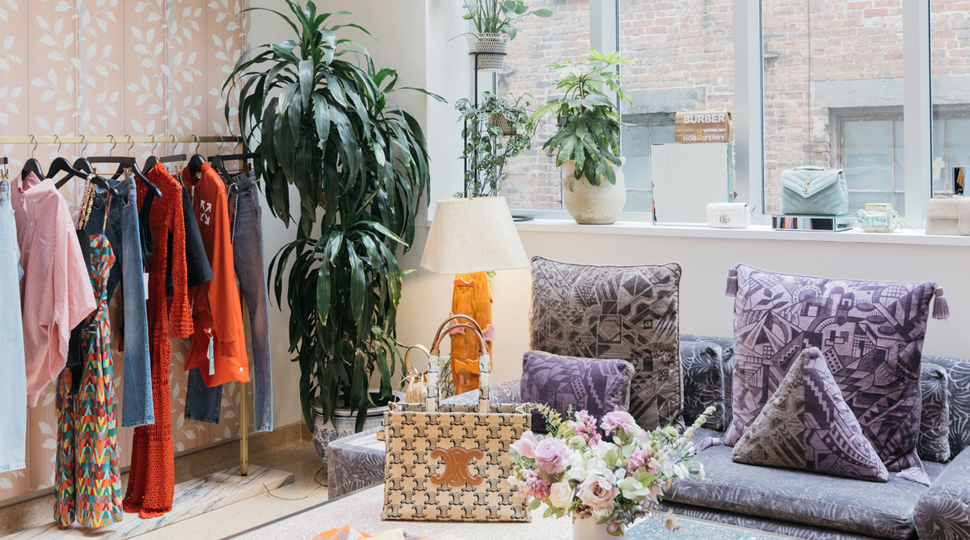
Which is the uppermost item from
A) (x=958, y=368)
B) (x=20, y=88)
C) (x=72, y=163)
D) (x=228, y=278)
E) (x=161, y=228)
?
(x=20, y=88)

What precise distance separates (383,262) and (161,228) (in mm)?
923

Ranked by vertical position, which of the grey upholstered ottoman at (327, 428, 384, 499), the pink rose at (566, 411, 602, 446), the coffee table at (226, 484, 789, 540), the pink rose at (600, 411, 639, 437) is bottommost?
the grey upholstered ottoman at (327, 428, 384, 499)

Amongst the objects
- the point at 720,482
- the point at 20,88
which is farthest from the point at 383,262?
the point at 720,482

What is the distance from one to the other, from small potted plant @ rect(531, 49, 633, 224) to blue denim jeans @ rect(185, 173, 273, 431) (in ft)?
4.28

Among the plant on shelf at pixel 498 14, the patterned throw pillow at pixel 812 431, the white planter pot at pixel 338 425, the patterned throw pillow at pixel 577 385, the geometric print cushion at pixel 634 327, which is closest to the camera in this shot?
the patterned throw pillow at pixel 812 431

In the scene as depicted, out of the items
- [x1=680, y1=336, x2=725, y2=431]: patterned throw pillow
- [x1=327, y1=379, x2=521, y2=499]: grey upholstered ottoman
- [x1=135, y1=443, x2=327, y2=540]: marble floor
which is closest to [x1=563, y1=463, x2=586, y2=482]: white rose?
[x1=327, y1=379, x2=521, y2=499]: grey upholstered ottoman

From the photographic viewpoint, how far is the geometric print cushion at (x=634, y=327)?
9.51 ft

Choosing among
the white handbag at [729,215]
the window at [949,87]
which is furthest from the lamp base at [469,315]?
the window at [949,87]

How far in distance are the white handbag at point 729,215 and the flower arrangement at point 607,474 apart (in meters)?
1.94

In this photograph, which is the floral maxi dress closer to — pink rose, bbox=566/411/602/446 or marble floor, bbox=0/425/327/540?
marble floor, bbox=0/425/327/540

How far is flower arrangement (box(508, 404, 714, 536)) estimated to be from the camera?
147 centimetres

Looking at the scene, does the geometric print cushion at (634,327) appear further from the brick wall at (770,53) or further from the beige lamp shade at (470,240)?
the brick wall at (770,53)

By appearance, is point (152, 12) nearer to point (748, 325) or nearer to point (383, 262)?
point (383, 262)

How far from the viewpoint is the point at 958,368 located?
2625 mm
